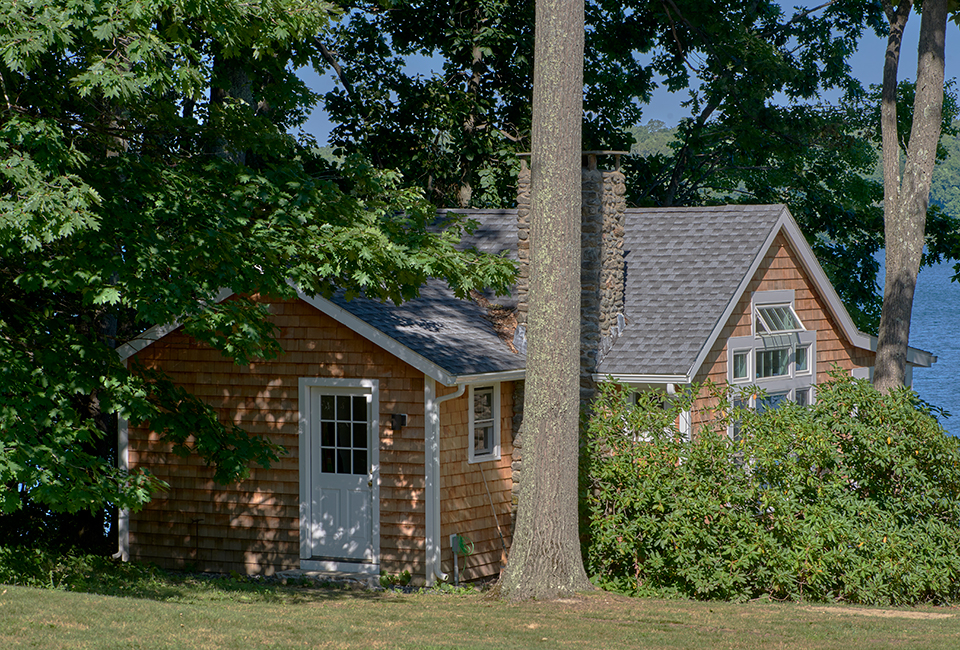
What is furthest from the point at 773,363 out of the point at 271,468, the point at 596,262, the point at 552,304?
the point at 271,468

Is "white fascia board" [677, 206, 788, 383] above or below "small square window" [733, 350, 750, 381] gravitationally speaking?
above

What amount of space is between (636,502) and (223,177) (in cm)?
585

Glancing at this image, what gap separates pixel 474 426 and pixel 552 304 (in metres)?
3.07

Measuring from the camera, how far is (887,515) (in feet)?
39.8

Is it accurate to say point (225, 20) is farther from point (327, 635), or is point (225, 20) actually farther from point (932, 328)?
point (932, 328)

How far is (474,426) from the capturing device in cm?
1412

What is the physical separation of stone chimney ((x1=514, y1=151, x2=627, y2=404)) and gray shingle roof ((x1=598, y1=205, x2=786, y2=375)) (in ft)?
0.84

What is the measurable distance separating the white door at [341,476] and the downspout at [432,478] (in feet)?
2.47

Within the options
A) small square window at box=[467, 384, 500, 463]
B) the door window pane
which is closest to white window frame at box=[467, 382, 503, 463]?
small square window at box=[467, 384, 500, 463]

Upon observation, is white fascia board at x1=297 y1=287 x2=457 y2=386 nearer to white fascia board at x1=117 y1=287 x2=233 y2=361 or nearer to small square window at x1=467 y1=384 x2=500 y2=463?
small square window at x1=467 y1=384 x2=500 y2=463

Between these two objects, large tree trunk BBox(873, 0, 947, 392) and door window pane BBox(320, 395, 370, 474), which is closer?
door window pane BBox(320, 395, 370, 474)

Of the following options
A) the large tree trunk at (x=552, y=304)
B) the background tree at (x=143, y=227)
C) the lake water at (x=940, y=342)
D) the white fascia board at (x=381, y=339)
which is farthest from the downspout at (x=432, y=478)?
the lake water at (x=940, y=342)

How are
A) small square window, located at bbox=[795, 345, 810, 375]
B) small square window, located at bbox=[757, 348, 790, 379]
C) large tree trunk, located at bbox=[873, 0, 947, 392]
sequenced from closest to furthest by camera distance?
small square window, located at bbox=[757, 348, 790, 379] < small square window, located at bbox=[795, 345, 810, 375] < large tree trunk, located at bbox=[873, 0, 947, 392]

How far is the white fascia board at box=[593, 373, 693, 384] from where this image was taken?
1371 centimetres
